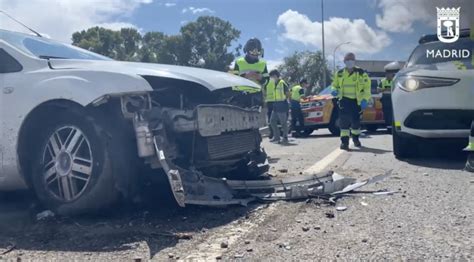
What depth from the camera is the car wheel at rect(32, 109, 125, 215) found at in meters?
3.59

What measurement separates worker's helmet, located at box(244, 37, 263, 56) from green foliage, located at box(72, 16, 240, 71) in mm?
29720

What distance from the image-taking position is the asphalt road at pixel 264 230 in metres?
2.84

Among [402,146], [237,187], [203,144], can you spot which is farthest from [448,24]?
[203,144]

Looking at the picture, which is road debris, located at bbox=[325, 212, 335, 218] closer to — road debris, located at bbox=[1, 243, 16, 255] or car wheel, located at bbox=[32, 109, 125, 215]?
car wheel, located at bbox=[32, 109, 125, 215]

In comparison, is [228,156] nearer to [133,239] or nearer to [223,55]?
[133,239]

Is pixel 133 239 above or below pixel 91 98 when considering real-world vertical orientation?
below

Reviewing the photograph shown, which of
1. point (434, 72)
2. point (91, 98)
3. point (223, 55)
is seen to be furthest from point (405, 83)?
point (223, 55)

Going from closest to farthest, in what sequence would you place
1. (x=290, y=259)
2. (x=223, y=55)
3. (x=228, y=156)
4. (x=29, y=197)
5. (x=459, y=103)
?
(x=290, y=259) → (x=228, y=156) → (x=29, y=197) → (x=459, y=103) → (x=223, y=55)

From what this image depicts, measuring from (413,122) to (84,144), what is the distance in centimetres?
415

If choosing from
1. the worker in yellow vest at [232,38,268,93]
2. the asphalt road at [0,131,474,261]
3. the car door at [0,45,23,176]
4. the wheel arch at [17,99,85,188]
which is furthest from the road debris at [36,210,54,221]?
the worker in yellow vest at [232,38,268,93]

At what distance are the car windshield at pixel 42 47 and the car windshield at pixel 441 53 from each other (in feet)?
14.3

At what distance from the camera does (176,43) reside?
39906 mm

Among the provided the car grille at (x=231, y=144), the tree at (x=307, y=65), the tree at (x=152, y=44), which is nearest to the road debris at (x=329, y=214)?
the car grille at (x=231, y=144)

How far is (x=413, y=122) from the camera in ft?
20.2
